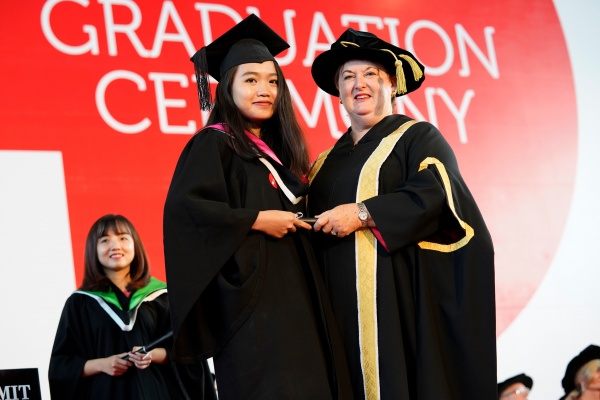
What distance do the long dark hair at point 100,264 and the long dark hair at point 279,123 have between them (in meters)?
1.68

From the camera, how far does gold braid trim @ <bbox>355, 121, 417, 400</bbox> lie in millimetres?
3240

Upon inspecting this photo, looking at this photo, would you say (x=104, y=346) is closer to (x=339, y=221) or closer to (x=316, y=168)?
(x=316, y=168)

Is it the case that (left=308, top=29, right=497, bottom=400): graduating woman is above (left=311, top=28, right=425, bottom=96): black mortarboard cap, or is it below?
below

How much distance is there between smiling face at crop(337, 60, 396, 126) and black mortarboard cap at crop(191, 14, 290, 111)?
0.35 meters

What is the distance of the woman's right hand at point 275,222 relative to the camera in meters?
3.09

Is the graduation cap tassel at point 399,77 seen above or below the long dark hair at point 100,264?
above

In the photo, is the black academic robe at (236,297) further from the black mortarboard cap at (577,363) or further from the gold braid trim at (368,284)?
the black mortarboard cap at (577,363)

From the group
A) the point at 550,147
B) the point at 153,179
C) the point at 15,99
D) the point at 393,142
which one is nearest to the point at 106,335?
the point at 153,179

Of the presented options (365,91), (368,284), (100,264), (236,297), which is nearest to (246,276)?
(236,297)

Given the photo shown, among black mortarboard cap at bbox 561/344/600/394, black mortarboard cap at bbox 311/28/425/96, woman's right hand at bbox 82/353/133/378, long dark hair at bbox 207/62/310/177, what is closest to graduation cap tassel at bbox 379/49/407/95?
black mortarboard cap at bbox 311/28/425/96

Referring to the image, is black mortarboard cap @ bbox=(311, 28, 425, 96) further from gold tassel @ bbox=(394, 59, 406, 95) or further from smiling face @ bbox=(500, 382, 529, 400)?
smiling face @ bbox=(500, 382, 529, 400)

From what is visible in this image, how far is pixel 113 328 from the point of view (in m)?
4.76

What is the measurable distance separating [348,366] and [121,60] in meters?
2.81

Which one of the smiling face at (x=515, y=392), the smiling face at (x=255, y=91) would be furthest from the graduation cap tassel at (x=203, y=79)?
the smiling face at (x=515, y=392)
